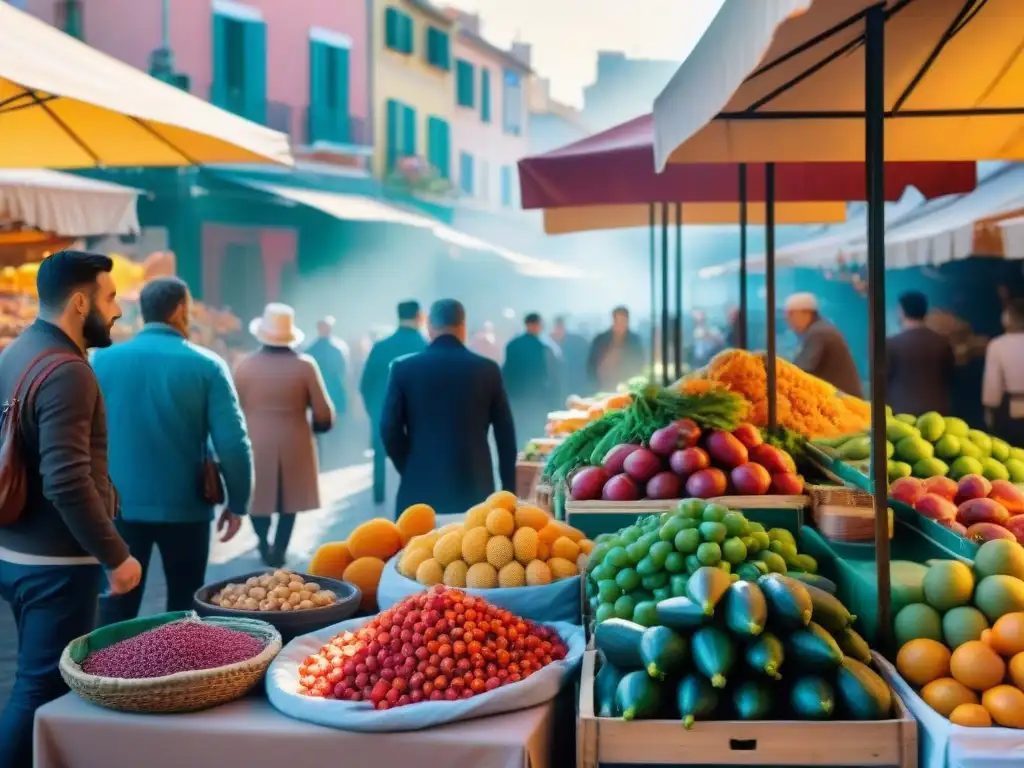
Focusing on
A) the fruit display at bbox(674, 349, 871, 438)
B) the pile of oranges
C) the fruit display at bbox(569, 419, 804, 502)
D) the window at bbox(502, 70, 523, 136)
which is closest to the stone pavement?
the fruit display at bbox(569, 419, 804, 502)

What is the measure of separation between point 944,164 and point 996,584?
494 centimetres

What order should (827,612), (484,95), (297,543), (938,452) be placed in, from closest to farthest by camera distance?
1. (827,612)
2. (938,452)
3. (297,543)
4. (484,95)

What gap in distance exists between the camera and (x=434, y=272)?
3045cm

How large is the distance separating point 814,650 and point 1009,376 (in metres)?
6.67

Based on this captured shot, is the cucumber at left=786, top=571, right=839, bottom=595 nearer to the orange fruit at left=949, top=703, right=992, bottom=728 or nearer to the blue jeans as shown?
the orange fruit at left=949, top=703, right=992, bottom=728

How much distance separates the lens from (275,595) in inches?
158

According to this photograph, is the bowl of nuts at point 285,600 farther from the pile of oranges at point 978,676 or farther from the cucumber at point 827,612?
the pile of oranges at point 978,676

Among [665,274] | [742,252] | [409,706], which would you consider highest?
[665,274]

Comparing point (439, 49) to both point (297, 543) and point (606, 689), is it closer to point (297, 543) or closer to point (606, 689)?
point (297, 543)

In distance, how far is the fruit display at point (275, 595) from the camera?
3959 mm

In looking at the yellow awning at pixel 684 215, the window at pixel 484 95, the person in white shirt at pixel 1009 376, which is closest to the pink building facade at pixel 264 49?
the window at pixel 484 95

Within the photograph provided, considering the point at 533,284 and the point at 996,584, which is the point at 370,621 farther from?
the point at 533,284

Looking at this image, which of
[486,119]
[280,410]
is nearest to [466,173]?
[486,119]

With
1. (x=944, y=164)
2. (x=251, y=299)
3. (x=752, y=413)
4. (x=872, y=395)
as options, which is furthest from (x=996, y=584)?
(x=251, y=299)
